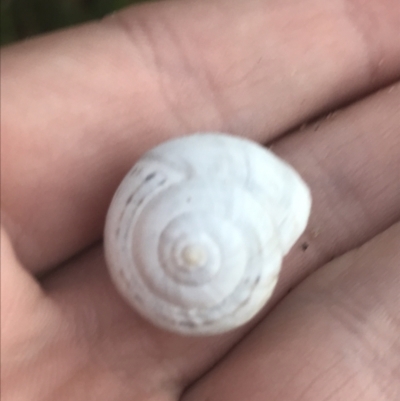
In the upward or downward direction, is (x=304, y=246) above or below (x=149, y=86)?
below

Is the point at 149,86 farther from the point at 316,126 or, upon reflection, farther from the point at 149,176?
the point at 316,126

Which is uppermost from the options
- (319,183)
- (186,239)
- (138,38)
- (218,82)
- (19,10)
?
(19,10)

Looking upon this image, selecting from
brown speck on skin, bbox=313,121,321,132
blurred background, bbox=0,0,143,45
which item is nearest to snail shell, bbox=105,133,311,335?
brown speck on skin, bbox=313,121,321,132

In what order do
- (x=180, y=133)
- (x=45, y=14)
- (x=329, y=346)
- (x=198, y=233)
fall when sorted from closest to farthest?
1. (x=198, y=233)
2. (x=329, y=346)
3. (x=180, y=133)
4. (x=45, y=14)

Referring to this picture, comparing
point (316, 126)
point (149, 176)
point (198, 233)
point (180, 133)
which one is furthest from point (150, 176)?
point (316, 126)

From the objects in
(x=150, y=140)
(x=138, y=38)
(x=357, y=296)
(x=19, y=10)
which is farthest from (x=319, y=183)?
(x=19, y=10)

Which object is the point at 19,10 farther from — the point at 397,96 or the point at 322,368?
the point at 322,368

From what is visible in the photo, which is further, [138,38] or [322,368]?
[138,38]
